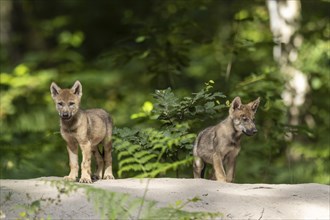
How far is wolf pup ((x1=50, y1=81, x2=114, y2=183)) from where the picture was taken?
28.6ft

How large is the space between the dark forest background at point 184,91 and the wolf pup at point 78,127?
9.6 inches

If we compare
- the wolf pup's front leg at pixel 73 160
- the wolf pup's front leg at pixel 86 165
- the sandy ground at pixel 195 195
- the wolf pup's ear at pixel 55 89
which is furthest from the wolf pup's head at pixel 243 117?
the wolf pup's ear at pixel 55 89

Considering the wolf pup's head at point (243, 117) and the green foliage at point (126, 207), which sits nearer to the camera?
the green foliage at point (126, 207)

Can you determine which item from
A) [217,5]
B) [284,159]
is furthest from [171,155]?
[217,5]

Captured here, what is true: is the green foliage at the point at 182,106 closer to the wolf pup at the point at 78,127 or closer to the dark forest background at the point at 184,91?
the dark forest background at the point at 184,91

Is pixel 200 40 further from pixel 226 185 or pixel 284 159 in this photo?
pixel 226 185

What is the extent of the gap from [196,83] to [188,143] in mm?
10640

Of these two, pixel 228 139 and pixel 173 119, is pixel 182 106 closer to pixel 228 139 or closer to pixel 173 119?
pixel 173 119

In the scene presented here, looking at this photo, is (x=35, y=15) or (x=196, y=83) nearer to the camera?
(x=196, y=83)

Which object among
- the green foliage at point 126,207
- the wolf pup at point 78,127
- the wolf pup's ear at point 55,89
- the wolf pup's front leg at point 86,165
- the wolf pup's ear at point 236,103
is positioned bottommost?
the green foliage at point 126,207

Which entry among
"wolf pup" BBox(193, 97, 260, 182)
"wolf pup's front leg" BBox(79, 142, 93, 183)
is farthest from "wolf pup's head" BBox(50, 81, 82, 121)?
"wolf pup" BBox(193, 97, 260, 182)

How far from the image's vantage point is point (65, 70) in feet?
65.7

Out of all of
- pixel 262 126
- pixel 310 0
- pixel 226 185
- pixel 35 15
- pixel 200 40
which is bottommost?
pixel 226 185

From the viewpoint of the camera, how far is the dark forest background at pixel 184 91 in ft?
32.9
